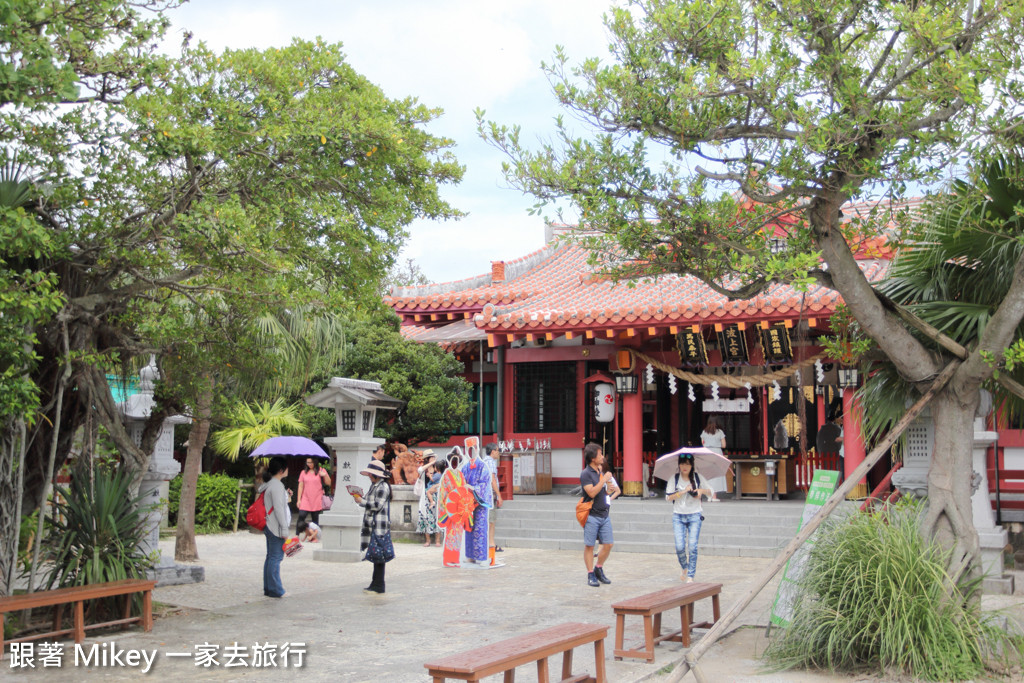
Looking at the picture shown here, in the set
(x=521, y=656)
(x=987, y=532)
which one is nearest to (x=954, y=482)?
(x=521, y=656)

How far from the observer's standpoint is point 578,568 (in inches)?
511

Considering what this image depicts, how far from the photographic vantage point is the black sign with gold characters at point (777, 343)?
1625cm

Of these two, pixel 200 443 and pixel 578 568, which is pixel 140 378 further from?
pixel 578 568

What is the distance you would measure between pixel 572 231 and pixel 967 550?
385 centimetres

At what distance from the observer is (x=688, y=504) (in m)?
10.9

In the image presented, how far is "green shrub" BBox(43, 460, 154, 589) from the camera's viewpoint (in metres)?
8.59

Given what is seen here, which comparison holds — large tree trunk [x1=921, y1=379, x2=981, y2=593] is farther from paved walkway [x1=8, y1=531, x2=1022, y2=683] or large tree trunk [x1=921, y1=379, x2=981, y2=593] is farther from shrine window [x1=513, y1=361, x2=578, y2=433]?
shrine window [x1=513, y1=361, x2=578, y2=433]

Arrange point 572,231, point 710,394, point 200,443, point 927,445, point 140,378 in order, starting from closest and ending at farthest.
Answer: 1. point 572,231
2. point 927,445
3. point 140,378
4. point 200,443
5. point 710,394

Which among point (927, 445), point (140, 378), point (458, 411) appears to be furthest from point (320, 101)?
point (458, 411)

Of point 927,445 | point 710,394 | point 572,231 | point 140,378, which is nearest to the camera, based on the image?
point 572,231

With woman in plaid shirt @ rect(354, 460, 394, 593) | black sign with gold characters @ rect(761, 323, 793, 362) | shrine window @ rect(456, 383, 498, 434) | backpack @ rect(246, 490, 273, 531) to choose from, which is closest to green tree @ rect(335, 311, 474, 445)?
shrine window @ rect(456, 383, 498, 434)

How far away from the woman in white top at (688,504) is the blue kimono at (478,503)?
283cm

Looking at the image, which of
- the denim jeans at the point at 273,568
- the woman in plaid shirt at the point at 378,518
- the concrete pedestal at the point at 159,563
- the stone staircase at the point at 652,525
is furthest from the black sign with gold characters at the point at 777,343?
the concrete pedestal at the point at 159,563

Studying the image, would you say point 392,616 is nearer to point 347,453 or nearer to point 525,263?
point 347,453
